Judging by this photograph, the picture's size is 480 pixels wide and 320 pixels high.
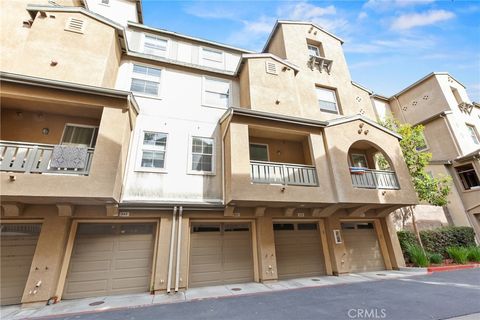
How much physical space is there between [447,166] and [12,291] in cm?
2594

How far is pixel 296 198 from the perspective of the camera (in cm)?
802

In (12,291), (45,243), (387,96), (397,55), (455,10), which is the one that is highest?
(387,96)

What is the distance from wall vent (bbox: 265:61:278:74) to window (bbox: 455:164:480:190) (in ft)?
56.1

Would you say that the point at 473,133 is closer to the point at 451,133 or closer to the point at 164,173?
the point at 451,133

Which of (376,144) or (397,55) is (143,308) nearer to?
(376,144)

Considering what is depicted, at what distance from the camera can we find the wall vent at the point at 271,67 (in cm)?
1114

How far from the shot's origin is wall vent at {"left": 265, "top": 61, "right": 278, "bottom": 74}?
1114 centimetres

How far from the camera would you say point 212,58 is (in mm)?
12305

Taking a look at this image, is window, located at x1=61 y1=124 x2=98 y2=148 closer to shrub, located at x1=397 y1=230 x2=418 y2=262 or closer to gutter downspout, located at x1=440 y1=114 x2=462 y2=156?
shrub, located at x1=397 y1=230 x2=418 y2=262

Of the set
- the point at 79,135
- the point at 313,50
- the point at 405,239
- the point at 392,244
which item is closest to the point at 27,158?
the point at 79,135

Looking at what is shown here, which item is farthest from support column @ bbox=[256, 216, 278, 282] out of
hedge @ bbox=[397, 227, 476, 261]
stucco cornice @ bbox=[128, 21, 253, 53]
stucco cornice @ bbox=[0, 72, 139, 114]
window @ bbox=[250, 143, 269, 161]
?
stucco cornice @ bbox=[128, 21, 253, 53]

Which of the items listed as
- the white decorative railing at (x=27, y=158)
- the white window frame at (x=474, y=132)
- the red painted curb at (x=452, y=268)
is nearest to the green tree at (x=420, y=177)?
the red painted curb at (x=452, y=268)

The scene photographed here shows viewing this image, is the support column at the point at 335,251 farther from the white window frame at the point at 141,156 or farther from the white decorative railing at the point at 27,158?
the white decorative railing at the point at 27,158

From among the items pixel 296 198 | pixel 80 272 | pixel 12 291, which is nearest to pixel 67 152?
pixel 80 272
